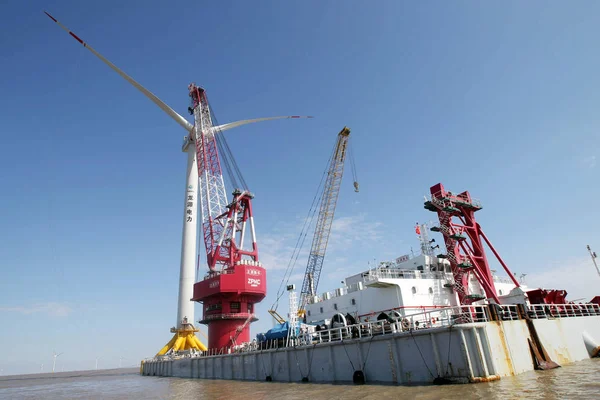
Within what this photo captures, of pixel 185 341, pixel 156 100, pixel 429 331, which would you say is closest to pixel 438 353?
pixel 429 331

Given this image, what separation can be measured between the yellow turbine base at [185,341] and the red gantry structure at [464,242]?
4920 centimetres

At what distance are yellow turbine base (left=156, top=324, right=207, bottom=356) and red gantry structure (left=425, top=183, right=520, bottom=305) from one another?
49.2 meters

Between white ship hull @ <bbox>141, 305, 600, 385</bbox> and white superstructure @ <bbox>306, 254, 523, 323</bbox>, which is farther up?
white superstructure @ <bbox>306, 254, 523, 323</bbox>

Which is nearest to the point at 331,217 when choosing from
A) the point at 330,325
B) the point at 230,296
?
the point at 230,296

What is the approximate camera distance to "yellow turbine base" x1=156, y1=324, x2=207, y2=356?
2694 inches

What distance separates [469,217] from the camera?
1892 inches

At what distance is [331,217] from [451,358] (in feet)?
161

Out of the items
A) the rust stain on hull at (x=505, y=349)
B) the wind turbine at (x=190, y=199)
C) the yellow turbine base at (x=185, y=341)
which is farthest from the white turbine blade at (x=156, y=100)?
the rust stain on hull at (x=505, y=349)

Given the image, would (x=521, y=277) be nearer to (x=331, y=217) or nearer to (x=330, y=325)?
(x=331, y=217)

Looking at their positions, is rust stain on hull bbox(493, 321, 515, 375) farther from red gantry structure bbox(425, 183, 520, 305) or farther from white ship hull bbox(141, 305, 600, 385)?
red gantry structure bbox(425, 183, 520, 305)

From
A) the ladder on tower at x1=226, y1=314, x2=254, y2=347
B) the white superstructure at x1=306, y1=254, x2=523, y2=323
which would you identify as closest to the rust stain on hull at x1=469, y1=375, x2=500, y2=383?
the white superstructure at x1=306, y1=254, x2=523, y2=323

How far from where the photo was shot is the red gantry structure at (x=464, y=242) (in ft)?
140

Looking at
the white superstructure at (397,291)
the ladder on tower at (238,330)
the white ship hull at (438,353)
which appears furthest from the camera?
the ladder on tower at (238,330)

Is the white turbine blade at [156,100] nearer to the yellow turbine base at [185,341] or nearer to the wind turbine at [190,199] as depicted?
the wind turbine at [190,199]
